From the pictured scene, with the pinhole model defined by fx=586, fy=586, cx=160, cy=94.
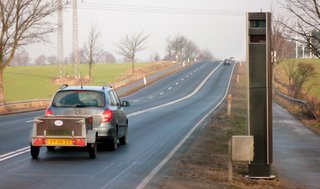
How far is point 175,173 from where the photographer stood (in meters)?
11.4

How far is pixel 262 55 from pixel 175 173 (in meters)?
2.82

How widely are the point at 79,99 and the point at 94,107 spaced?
18.4 inches

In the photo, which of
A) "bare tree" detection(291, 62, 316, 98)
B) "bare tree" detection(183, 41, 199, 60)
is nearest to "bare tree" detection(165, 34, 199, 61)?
"bare tree" detection(183, 41, 199, 60)

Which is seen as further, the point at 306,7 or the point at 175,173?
the point at 306,7

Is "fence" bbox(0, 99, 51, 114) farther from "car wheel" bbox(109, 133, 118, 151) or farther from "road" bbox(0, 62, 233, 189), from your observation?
"car wheel" bbox(109, 133, 118, 151)

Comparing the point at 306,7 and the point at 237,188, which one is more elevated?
the point at 306,7

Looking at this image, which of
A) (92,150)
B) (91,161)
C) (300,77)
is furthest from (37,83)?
(91,161)

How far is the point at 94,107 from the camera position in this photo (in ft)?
48.8

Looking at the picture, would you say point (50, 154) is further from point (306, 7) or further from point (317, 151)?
point (306, 7)

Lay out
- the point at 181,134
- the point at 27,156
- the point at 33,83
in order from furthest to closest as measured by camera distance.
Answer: the point at 33,83 → the point at 181,134 → the point at 27,156

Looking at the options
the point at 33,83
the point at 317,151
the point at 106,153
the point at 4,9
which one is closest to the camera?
the point at 106,153

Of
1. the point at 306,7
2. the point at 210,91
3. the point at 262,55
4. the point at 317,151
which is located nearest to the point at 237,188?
the point at 262,55

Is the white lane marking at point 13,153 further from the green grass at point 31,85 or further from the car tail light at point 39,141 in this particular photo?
the green grass at point 31,85

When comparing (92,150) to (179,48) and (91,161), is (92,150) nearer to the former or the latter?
(91,161)
